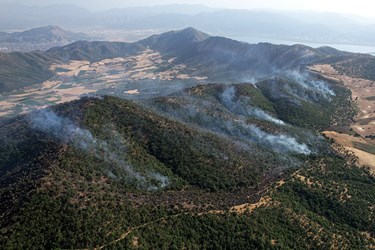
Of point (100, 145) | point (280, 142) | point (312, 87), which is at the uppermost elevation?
point (100, 145)

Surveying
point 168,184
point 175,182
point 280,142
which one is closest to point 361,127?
point 280,142

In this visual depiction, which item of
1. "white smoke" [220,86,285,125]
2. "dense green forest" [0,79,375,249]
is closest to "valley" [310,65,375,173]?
"dense green forest" [0,79,375,249]

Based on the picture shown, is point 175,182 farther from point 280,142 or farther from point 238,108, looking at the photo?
point 238,108

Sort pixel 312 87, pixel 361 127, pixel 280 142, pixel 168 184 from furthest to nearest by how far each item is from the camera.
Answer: pixel 312 87
pixel 361 127
pixel 280 142
pixel 168 184

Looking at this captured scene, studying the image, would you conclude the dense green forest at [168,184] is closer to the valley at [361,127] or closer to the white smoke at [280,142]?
the white smoke at [280,142]

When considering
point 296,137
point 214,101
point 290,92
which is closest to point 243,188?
point 296,137

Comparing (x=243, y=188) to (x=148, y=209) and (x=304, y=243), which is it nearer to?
(x=304, y=243)

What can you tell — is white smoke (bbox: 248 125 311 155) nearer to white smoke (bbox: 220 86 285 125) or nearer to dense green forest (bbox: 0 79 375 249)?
dense green forest (bbox: 0 79 375 249)

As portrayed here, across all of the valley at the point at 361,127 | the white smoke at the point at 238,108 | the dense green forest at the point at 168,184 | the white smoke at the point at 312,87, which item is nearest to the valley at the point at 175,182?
the dense green forest at the point at 168,184
